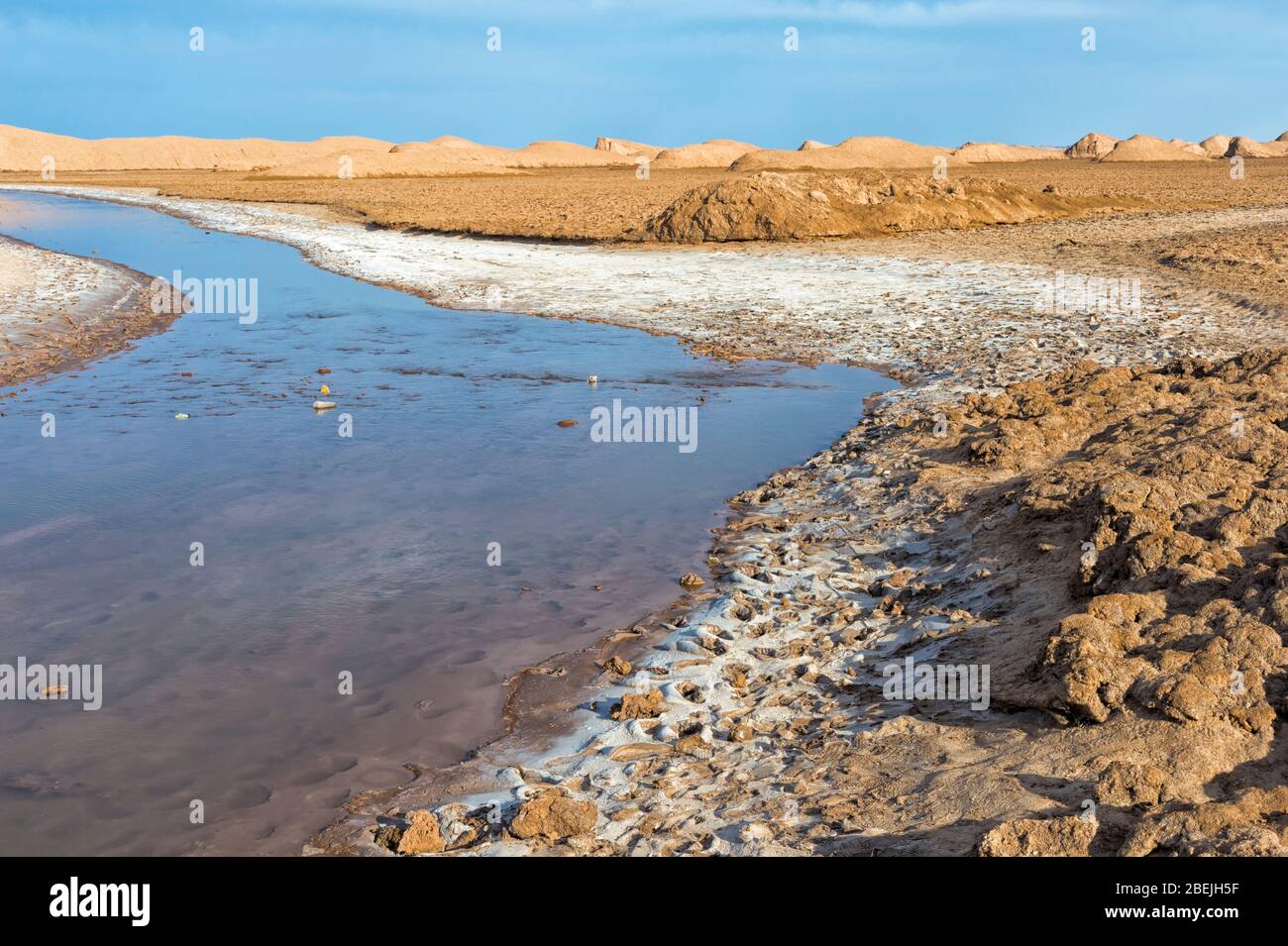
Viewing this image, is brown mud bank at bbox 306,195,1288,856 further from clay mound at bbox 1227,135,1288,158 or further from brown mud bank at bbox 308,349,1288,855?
clay mound at bbox 1227,135,1288,158

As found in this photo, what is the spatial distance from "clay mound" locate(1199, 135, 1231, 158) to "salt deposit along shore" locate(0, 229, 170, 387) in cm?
10595

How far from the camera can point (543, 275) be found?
71.9 ft

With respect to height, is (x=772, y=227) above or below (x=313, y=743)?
above

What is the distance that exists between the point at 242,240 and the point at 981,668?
32440 millimetres

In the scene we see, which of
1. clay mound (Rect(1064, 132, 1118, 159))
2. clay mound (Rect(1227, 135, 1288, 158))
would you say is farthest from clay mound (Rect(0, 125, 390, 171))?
clay mound (Rect(1227, 135, 1288, 158))

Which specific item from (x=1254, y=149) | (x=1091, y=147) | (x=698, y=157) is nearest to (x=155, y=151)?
(x=698, y=157)

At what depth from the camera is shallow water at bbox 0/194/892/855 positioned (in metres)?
4.86

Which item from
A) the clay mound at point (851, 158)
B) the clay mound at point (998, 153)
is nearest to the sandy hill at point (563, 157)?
the clay mound at point (851, 158)

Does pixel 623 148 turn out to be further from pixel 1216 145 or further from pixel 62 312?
pixel 62 312

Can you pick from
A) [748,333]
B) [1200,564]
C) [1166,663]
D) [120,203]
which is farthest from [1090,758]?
[120,203]

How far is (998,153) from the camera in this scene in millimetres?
111750

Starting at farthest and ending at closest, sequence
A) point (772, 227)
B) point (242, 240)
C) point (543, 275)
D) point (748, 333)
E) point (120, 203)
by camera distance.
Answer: point (120, 203), point (242, 240), point (772, 227), point (543, 275), point (748, 333)

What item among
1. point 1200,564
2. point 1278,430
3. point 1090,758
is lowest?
point 1090,758

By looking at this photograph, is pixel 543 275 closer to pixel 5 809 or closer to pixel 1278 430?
pixel 1278 430
